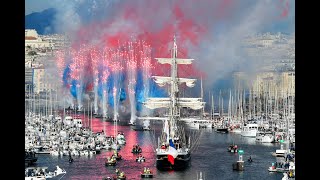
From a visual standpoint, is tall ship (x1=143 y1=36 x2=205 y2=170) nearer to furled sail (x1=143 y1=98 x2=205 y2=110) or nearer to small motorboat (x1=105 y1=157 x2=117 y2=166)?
furled sail (x1=143 y1=98 x2=205 y2=110)

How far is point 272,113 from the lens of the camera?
23.7 metres

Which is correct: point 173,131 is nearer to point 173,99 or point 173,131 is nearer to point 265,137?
point 173,99

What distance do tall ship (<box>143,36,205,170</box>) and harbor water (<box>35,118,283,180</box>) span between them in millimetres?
259

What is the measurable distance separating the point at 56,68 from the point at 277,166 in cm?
1741

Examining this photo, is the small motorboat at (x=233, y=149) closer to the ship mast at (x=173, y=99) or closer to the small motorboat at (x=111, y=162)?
the ship mast at (x=173, y=99)

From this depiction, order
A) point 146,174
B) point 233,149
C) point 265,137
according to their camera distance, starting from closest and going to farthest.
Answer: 1. point 146,174
2. point 233,149
3. point 265,137

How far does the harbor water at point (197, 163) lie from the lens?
528 inches

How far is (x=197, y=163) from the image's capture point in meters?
15.2

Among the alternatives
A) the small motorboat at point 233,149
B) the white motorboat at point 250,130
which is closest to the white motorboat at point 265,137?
the white motorboat at point 250,130

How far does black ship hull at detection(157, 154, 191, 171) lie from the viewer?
14.6 m

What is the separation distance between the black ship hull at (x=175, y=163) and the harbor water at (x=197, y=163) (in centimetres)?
15

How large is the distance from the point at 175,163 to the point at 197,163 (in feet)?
2.13

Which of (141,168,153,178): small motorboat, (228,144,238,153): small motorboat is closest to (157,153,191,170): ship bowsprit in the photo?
(141,168,153,178): small motorboat

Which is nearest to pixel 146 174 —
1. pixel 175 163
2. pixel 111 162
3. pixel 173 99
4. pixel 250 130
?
pixel 111 162
